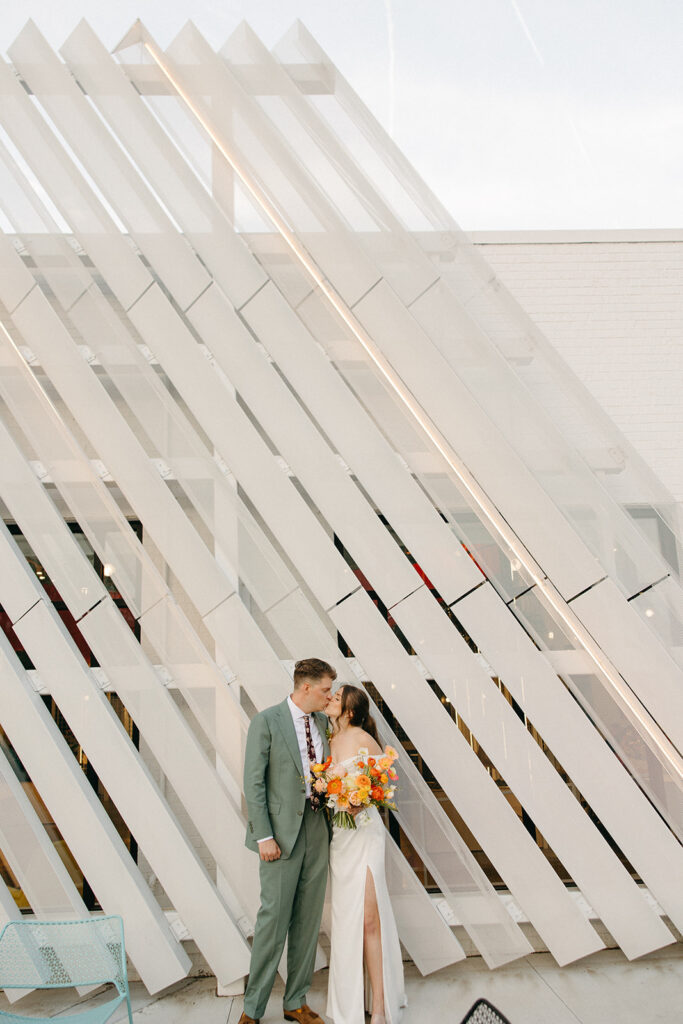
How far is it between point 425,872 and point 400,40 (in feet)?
20.0

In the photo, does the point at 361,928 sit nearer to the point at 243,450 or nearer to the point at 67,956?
the point at 67,956

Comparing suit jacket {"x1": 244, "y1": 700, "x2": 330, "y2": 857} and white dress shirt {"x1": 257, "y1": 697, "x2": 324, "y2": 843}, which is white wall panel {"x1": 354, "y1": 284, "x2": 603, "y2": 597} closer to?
white dress shirt {"x1": 257, "y1": 697, "x2": 324, "y2": 843}

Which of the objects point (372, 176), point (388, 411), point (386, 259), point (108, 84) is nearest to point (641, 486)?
point (388, 411)

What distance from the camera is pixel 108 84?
5.02 metres

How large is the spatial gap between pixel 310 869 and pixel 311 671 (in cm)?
109

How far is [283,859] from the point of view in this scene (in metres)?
3.85

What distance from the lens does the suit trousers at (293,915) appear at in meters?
3.78

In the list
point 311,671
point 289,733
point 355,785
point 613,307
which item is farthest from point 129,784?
point 613,307

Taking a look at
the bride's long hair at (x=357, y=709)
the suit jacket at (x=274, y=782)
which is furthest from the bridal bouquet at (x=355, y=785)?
the bride's long hair at (x=357, y=709)

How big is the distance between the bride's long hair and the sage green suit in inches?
13.6

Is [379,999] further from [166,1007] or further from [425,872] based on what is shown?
[166,1007]

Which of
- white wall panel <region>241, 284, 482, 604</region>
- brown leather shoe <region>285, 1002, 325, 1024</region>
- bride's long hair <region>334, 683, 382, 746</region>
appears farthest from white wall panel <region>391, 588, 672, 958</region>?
brown leather shoe <region>285, 1002, 325, 1024</region>

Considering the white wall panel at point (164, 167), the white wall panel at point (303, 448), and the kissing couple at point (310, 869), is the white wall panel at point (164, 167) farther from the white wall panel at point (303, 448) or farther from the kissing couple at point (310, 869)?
the kissing couple at point (310, 869)

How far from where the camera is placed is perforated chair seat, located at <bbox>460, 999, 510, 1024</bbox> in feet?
7.11
